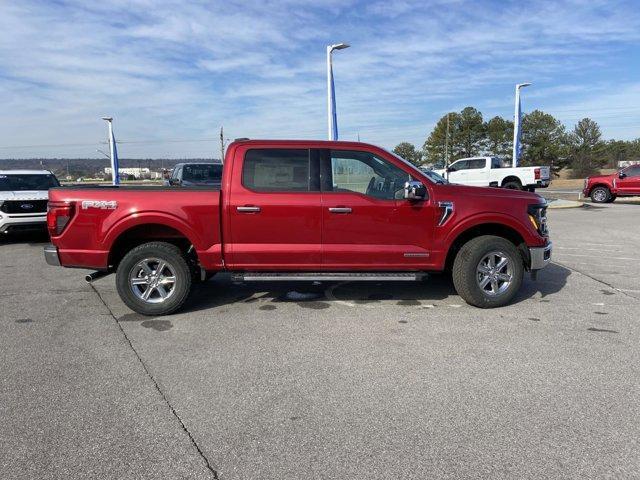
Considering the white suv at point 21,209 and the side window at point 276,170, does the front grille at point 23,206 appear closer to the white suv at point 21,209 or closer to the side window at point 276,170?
the white suv at point 21,209

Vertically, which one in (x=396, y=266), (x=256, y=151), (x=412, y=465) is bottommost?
(x=412, y=465)

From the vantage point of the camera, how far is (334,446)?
2908 millimetres

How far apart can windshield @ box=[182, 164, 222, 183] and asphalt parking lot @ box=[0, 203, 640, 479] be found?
332 inches

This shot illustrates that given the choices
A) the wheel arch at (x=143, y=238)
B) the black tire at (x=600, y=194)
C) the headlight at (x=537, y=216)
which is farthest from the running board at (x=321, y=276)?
the black tire at (x=600, y=194)

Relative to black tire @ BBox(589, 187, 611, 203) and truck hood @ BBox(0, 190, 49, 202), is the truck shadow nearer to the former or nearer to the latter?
truck hood @ BBox(0, 190, 49, 202)

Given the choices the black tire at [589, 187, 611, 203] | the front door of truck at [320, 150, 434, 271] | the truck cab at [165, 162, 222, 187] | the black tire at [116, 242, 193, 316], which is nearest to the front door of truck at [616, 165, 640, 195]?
the black tire at [589, 187, 611, 203]

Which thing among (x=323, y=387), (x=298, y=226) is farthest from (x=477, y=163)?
(x=323, y=387)

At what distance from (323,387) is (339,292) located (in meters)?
2.84

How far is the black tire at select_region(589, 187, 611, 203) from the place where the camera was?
854 inches

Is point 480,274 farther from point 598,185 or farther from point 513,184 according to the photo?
point 598,185

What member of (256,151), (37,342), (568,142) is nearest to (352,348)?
(256,151)

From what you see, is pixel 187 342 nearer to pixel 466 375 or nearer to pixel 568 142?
pixel 466 375

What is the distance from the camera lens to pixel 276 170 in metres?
5.50

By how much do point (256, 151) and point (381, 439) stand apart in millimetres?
3540
